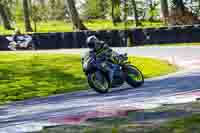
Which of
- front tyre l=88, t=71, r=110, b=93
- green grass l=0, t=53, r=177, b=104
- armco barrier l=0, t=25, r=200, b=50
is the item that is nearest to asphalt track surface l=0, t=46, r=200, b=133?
front tyre l=88, t=71, r=110, b=93

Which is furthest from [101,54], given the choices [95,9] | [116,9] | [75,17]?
[95,9]

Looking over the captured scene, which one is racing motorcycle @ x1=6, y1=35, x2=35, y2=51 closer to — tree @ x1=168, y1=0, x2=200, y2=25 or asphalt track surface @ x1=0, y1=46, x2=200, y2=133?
tree @ x1=168, y1=0, x2=200, y2=25

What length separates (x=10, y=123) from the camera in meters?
11.2

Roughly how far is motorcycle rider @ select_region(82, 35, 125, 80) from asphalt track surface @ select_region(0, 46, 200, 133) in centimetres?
72

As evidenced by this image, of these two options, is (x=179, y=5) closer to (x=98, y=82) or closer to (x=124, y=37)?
(x=124, y=37)

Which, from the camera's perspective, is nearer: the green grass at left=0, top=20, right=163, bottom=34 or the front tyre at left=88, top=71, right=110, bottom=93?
the front tyre at left=88, top=71, right=110, bottom=93

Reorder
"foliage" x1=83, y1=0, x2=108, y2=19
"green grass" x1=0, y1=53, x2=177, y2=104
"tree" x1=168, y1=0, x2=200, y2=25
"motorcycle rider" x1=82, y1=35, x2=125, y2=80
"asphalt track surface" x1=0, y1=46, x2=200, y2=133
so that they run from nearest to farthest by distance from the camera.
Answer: "asphalt track surface" x1=0, y1=46, x2=200, y2=133 < "motorcycle rider" x1=82, y1=35, x2=125, y2=80 < "green grass" x1=0, y1=53, x2=177, y2=104 < "tree" x1=168, y1=0, x2=200, y2=25 < "foliage" x1=83, y1=0, x2=108, y2=19

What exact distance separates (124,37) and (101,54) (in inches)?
834

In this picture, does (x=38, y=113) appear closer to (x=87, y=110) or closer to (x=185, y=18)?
(x=87, y=110)

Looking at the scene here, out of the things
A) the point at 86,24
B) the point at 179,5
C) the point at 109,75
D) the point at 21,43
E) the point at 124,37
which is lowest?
the point at 86,24

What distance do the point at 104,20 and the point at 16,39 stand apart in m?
19.9

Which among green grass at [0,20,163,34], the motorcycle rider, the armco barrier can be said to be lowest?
green grass at [0,20,163,34]

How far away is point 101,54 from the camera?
1578 centimetres

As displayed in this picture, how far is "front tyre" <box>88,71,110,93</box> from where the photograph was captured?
15.7 meters
